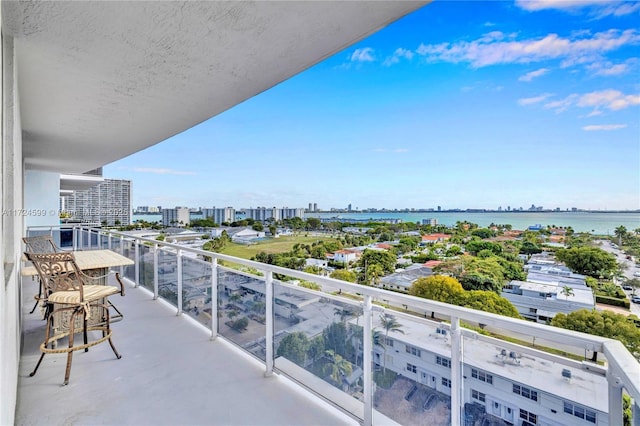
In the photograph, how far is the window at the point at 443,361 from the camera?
5.68 feet

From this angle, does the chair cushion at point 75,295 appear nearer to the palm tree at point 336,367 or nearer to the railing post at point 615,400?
the palm tree at point 336,367

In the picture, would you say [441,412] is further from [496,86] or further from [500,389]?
[496,86]

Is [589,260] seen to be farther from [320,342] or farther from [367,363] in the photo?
[320,342]

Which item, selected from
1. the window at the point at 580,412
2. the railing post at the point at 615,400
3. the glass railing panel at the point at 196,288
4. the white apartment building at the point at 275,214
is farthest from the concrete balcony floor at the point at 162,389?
the white apartment building at the point at 275,214

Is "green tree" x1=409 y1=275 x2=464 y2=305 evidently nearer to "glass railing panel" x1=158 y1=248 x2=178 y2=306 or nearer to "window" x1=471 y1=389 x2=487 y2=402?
"window" x1=471 y1=389 x2=487 y2=402

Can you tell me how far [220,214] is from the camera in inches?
542

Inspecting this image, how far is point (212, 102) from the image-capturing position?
3.45 metres

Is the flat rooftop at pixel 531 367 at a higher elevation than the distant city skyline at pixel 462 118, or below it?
below

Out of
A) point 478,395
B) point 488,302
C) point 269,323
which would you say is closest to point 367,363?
point 478,395

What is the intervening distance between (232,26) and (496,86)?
9315 millimetres

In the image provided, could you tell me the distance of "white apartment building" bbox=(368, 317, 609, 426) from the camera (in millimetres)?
1312

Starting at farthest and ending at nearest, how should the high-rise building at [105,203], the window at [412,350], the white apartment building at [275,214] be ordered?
1. the high-rise building at [105,203]
2. the white apartment building at [275,214]
3. the window at [412,350]

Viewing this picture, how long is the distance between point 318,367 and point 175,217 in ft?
42.3

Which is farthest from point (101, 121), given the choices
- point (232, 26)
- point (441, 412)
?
point (441, 412)
